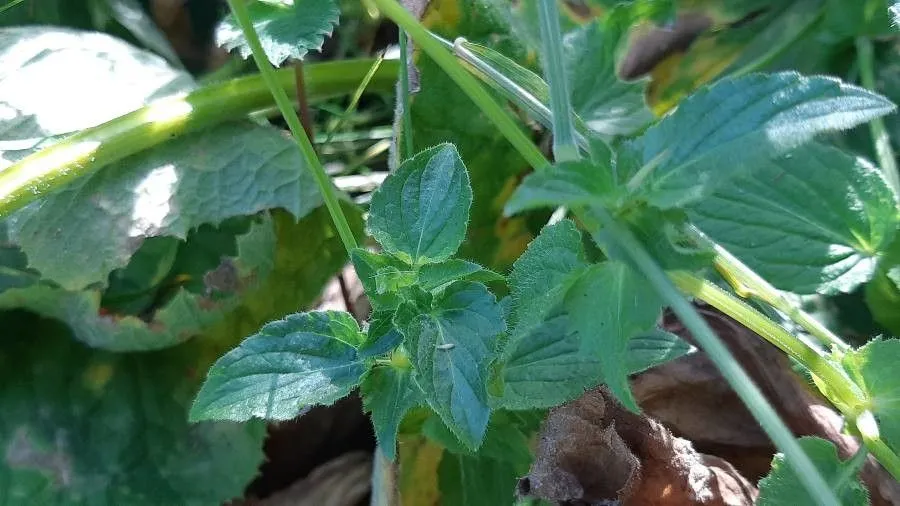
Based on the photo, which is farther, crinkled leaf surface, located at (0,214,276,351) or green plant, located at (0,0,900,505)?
crinkled leaf surface, located at (0,214,276,351)

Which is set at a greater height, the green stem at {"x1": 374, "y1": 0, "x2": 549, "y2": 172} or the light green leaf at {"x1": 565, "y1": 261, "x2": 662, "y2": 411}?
the green stem at {"x1": 374, "y1": 0, "x2": 549, "y2": 172}

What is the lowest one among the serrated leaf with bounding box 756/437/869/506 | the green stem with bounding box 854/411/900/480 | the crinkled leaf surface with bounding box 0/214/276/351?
the crinkled leaf surface with bounding box 0/214/276/351

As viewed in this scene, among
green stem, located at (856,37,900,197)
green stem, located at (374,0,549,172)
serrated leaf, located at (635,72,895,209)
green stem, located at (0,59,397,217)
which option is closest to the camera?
serrated leaf, located at (635,72,895,209)

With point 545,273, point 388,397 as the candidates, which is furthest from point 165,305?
point 545,273

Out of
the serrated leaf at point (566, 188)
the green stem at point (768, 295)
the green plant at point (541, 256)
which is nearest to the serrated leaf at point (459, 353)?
the green plant at point (541, 256)

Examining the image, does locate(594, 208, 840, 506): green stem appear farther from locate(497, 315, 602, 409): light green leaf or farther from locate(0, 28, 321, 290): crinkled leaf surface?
locate(0, 28, 321, 290): crinkled leaf surface

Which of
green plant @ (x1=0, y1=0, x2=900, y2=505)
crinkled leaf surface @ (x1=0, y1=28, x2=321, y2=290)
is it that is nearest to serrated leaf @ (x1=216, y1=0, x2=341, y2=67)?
green plant @ (x1=0, y1=0, x2=900, y2=505)
